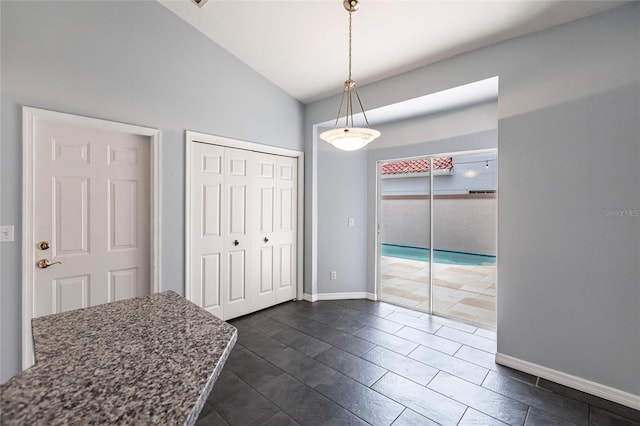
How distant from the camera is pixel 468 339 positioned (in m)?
3.05

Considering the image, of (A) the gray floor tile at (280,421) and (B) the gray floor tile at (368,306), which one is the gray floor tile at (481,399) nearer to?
(A) the gray floor tile at (280,421)

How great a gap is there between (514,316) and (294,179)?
3.07m

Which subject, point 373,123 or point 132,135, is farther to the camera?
point 373,123

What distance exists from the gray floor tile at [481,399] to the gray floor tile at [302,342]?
1.06 meters

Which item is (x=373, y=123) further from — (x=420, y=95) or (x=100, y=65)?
(x=100, y=65)

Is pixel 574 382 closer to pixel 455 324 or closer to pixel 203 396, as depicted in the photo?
pixel 455 324

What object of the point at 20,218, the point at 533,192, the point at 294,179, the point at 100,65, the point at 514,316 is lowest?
the point at 514,316

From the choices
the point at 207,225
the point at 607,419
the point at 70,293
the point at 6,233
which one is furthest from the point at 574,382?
the point at 6,233

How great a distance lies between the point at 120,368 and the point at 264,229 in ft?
10.1

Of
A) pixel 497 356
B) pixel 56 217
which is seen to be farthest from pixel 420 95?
pixel 56 217

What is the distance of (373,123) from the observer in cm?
417

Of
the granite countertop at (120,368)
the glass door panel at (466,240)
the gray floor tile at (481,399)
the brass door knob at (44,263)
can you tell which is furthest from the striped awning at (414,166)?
the brass door knob at (44,263)

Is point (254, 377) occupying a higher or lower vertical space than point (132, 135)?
lower

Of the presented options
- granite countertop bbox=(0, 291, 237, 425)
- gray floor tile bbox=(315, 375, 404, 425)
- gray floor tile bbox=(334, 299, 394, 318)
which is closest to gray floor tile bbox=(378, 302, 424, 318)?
gray floor tile bbox=(334, 299, 394, 318)
